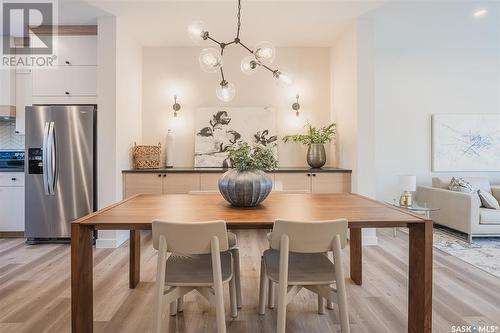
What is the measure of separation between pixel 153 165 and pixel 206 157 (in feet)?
2.61

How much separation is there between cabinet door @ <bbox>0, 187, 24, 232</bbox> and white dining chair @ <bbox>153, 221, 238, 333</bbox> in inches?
125

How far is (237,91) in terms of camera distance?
4.40 meters

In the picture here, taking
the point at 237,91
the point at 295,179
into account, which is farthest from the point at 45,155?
the point at 295,179

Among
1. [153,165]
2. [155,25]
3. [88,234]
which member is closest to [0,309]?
[88,234]

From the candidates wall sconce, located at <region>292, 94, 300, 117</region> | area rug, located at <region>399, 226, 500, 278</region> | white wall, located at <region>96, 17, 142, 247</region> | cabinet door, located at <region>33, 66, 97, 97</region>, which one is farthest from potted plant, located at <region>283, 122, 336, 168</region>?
cabinet door, located at <region>33, 66, 97, 97</region>

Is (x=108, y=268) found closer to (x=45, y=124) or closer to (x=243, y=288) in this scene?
(x=243, y=288)

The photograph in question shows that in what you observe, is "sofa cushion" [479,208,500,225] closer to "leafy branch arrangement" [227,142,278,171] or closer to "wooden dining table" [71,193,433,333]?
"wooden dining table" [71,193,433,333]

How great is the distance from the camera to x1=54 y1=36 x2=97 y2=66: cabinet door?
3635 mm

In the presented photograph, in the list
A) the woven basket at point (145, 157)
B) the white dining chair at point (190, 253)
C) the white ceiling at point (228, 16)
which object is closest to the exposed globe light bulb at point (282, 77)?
the white ceiling at point (228, 16)

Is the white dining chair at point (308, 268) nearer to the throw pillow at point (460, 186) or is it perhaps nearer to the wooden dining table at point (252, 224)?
the wooden dining table at point (252, 224)

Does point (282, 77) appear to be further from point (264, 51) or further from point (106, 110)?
point (106, 110)

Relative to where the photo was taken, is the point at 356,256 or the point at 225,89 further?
the point at 356,256

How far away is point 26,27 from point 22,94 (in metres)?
0.86

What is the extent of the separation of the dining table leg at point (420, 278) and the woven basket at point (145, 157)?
10.7 ft
